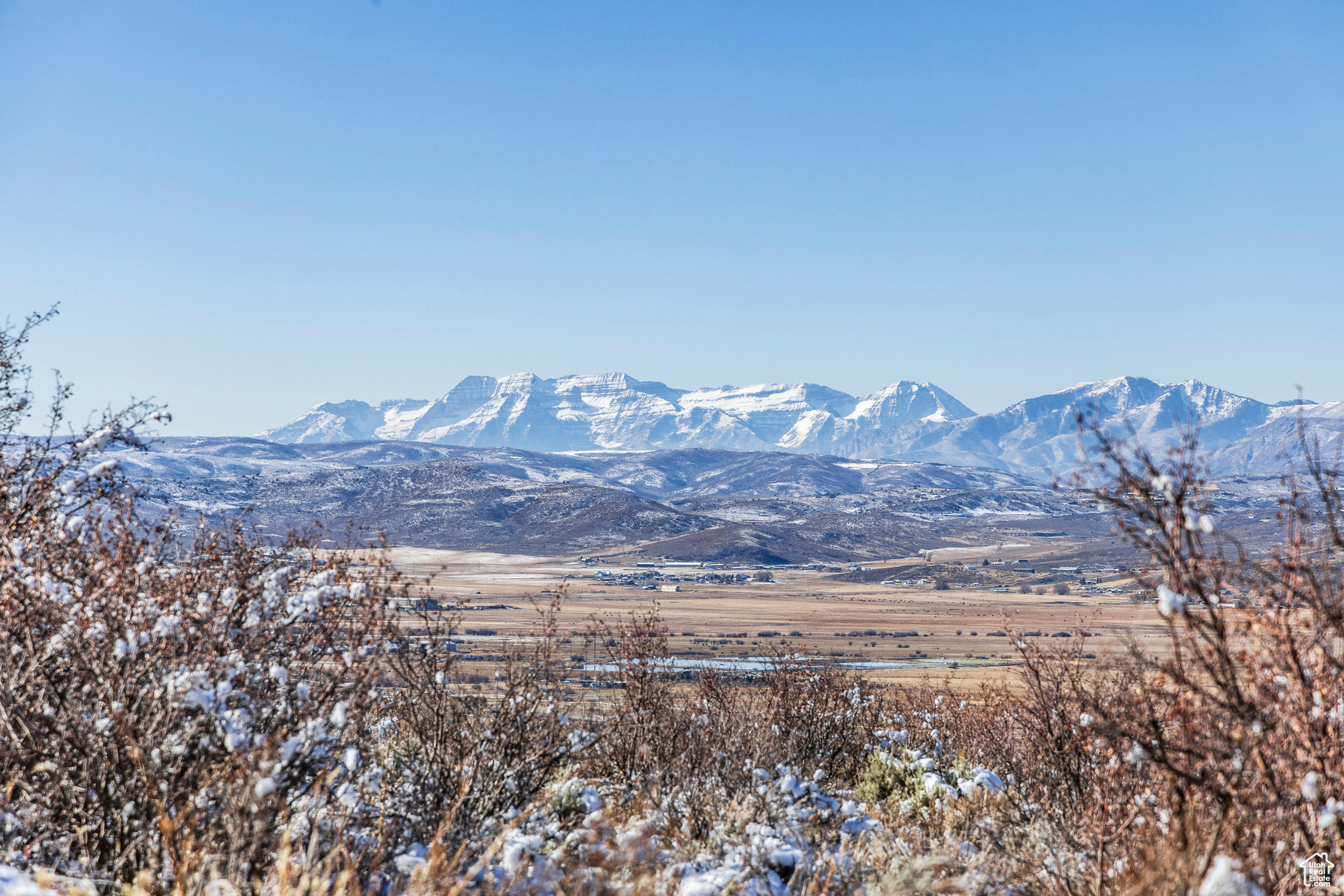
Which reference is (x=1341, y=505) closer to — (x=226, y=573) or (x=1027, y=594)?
(x=226, y=573)

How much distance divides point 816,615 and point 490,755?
435 ft

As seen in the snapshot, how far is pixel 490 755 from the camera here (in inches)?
306

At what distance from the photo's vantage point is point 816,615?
136500 mm

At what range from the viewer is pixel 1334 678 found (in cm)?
541

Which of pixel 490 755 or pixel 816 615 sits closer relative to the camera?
pixel 490 755

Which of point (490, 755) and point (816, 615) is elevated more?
point (490, 755)

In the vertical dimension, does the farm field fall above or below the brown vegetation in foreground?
below

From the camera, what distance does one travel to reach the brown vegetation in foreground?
505 cm

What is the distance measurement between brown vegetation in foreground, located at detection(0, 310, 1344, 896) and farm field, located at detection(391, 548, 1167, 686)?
5964 cm

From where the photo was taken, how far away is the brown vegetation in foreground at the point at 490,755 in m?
5.05

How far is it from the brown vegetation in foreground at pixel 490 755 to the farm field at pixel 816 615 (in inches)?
2348

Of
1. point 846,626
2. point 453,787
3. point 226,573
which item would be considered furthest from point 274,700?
point 846,626

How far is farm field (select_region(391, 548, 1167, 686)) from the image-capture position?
93.3 meters

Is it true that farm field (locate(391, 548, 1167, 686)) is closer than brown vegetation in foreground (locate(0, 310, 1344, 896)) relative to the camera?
No
